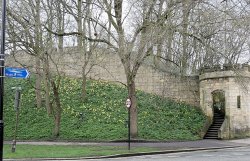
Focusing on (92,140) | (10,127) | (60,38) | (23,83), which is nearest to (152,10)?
(60,38)

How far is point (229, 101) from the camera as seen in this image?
3338 centimetres

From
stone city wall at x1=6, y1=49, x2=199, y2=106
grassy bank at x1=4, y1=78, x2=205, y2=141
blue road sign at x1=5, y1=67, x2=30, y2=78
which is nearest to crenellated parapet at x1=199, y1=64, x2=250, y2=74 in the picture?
stone city wall at x1=6, y1=49, x2=199, y2=106

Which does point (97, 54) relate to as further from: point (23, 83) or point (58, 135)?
point (23, 83)

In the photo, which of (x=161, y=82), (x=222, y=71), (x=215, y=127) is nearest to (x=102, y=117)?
(x=161, y=82)

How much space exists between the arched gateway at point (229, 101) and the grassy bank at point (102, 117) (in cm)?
127

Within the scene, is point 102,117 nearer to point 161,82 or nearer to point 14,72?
point 161,82

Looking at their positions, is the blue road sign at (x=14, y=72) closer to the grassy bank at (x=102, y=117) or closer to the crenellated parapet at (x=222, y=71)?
the grassy bank at (x=102, y=117)

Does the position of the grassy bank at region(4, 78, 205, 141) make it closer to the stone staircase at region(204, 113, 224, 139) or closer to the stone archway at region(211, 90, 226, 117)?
the stone staircase at region(204, 113, 224, 139)

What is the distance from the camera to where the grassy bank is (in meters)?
29.5

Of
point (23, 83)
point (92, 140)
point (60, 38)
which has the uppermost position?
point (60, 38)

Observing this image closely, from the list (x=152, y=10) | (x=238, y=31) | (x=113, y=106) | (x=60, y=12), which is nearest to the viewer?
(x=238, y=31)

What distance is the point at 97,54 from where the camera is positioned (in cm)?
3269

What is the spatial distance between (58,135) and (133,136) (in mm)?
5363

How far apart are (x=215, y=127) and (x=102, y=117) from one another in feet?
29.9
